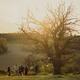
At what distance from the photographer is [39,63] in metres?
6.75

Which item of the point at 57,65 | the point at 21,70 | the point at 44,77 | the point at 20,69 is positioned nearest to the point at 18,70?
the point at 21,70

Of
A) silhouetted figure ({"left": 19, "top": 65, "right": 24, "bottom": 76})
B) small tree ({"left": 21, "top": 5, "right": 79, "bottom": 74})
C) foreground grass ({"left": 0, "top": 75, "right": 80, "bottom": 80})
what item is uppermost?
small tree ({"left": 21, "top": 5, "right": 79, "bottom": 74})

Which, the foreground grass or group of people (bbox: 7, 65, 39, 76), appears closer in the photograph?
the foreground grass

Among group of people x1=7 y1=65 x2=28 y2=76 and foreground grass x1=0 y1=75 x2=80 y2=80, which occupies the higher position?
group of people x1=7 y1=65 x2=28 y2=76

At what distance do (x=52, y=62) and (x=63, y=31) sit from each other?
70 centimetres

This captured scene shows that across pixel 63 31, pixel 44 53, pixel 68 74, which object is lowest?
pixel 68 74

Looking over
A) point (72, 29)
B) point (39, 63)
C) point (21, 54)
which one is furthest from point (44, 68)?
point (72, 29)

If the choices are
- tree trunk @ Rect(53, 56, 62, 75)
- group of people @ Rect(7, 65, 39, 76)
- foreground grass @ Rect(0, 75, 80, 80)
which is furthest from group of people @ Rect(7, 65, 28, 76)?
tree trunk @ Rect(53, 56, 62, 75)

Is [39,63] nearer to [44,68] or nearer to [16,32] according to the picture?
[44,68]

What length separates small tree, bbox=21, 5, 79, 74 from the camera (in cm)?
680

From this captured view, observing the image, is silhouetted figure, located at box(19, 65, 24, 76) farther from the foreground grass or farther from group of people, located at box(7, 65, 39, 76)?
the foreground grass

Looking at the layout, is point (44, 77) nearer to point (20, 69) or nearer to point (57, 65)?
point (57, 65)

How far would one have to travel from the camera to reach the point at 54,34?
6.84m

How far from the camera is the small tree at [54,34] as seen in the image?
680 centimetres
